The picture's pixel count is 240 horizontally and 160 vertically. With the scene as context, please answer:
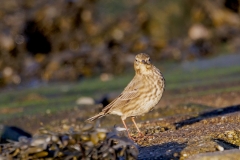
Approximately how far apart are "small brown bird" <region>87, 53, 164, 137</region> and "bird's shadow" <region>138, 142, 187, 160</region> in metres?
1.24

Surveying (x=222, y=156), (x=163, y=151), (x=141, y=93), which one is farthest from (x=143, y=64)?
(x=222, y=156)

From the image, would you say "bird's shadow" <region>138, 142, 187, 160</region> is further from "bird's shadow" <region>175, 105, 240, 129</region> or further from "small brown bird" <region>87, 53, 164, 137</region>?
"bird's shadow" <region>175, 105, 240, 129</region>

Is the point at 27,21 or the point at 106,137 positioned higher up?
the point at 27,21

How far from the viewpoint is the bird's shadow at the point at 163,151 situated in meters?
5.79

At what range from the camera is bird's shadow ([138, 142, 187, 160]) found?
579 centimetres

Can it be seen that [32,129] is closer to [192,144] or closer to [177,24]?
[192,144]

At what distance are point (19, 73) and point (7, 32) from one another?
1.71m

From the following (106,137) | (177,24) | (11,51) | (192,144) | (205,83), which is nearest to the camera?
(106,137)

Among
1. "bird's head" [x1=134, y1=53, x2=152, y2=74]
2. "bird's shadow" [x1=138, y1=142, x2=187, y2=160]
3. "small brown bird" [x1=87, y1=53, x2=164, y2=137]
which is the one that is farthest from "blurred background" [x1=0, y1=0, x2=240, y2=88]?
"bird's shadow" [x1=138, y1=142, x2=187, y2=160]

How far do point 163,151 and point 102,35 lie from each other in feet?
41.3

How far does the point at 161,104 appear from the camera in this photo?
36.7ft

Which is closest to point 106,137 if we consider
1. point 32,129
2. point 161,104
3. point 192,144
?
point 192,144

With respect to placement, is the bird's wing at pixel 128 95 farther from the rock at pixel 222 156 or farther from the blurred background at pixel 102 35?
the blurred background at pixel 102 35

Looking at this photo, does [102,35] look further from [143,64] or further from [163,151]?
[163,151]
